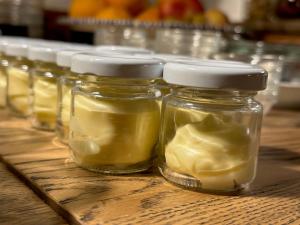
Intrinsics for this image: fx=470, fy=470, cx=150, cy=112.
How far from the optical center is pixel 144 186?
16.8 inches

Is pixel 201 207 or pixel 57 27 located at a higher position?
pixel 57 27

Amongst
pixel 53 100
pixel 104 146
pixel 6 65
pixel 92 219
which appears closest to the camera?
pixel 92 219

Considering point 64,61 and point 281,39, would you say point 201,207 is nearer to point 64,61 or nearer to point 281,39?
point 64,61

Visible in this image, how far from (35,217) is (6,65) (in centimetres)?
44

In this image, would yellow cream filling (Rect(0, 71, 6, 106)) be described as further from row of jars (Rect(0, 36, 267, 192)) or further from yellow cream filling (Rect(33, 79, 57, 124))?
row of jars (Rect(0, 36, 267, 192))

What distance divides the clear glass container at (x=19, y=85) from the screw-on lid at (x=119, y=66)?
260 mm

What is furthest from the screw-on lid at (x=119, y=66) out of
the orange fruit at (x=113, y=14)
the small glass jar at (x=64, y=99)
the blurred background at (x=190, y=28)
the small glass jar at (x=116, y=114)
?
the orange fruit at (x=113, y=14)

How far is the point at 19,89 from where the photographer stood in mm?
687

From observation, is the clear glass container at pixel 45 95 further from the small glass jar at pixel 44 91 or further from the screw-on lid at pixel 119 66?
the screw-on lid at pixel 119 66

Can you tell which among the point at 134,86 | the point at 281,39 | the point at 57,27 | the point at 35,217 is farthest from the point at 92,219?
the point at 57,27

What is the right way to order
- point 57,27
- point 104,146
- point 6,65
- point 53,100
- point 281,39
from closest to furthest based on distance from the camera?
point 104,146 < point 53,100 < point 6,65 < point 281,39 < point 57,27

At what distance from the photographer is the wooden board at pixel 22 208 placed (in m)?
0.34

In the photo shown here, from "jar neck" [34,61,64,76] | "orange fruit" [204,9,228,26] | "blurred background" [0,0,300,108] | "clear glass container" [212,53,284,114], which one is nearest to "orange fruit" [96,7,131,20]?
"blurred background" [0,0,300,108]

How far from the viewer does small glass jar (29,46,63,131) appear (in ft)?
2.02
